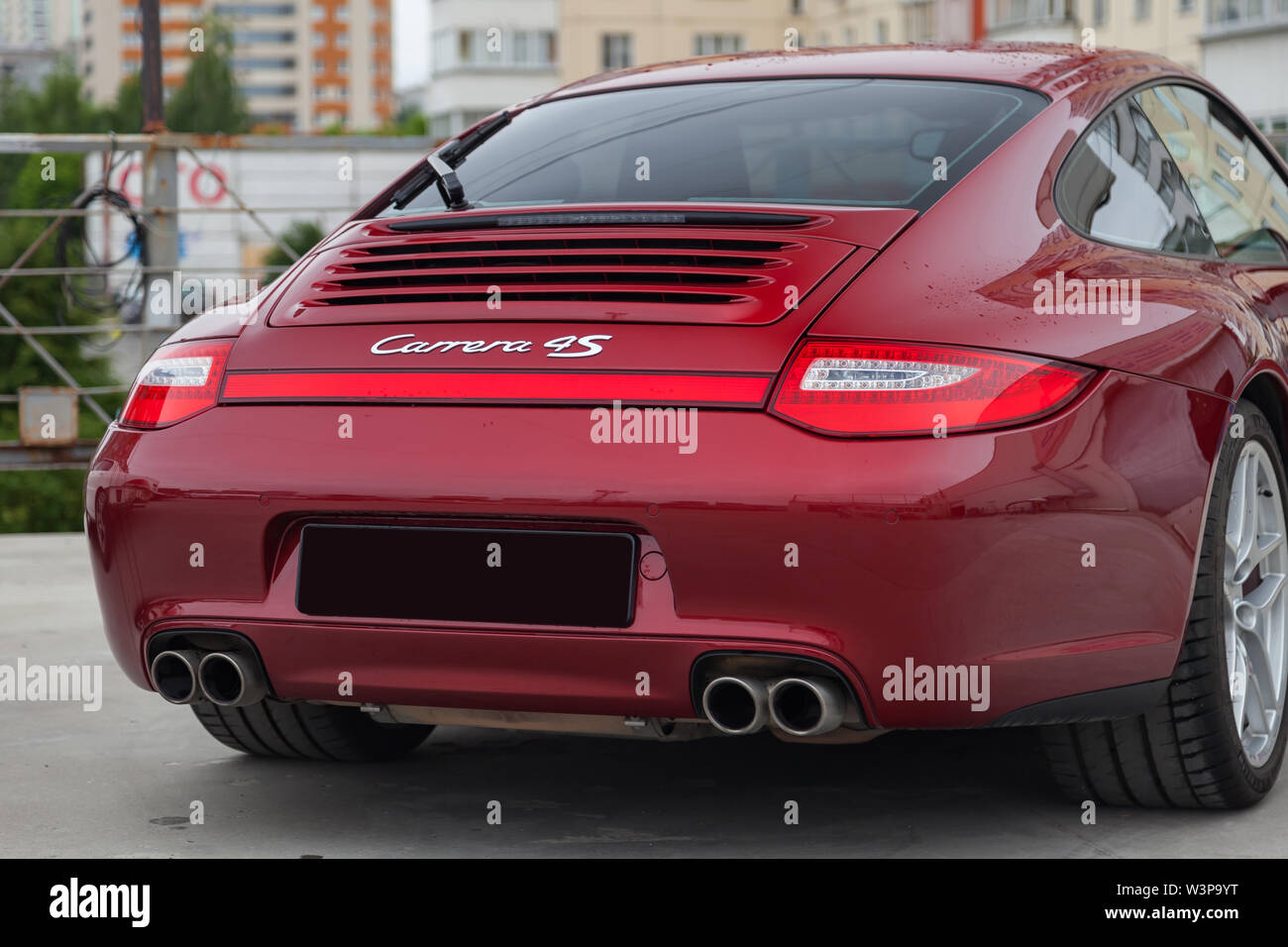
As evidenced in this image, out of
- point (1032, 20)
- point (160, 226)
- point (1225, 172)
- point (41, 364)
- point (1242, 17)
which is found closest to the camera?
point (1225, 172)

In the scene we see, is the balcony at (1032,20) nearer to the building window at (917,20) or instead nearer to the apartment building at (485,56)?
the building window at (917,20)

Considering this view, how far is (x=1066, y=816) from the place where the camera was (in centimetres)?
373

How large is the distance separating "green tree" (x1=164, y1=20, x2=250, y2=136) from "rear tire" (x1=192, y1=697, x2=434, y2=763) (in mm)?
80618

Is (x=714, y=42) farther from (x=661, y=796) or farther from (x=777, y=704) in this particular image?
(x=777, y=704)

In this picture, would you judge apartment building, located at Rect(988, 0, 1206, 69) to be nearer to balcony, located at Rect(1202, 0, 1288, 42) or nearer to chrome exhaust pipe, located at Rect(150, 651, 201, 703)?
balcony, located at Rect(1202, 0, 1288, 42)

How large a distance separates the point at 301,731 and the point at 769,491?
1.64 meters

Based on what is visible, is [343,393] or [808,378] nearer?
[808,378]

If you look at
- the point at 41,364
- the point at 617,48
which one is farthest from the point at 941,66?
the point at 617,48

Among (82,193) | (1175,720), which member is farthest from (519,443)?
(82,193)

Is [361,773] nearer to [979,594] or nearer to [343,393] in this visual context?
[343,393]

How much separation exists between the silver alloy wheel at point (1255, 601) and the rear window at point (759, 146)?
0.83 metres

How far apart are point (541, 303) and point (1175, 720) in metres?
1.37

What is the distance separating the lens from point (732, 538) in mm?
3041

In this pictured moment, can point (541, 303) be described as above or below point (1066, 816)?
above
